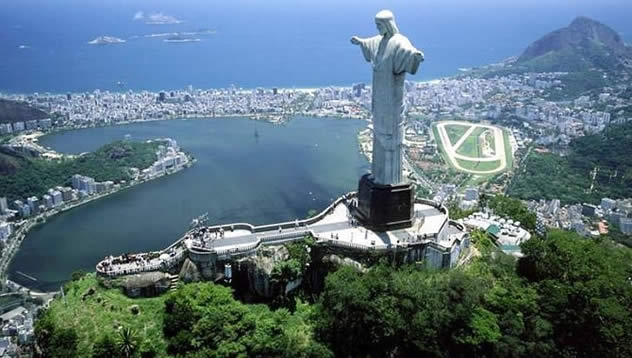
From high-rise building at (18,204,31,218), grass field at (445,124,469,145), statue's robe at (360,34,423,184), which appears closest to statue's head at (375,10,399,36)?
statue's robe at (360,34,423,184)

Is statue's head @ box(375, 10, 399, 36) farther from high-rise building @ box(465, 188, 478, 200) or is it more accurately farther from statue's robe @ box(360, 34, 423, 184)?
high-rise building @ box(465, 188, 478, 200)

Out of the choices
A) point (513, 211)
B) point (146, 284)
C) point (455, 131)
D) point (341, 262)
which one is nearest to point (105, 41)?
point (455, 131)

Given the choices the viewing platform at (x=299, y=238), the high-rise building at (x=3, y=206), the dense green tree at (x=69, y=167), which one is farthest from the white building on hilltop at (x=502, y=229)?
the high-rise building at (x=3, y=206)

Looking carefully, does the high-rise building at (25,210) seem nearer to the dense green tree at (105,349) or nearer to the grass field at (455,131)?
the dense green tree at (105,349)

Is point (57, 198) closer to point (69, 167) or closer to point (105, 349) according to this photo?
point (69, 167)

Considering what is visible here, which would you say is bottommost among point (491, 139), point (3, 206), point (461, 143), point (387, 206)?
point (3, 206)
